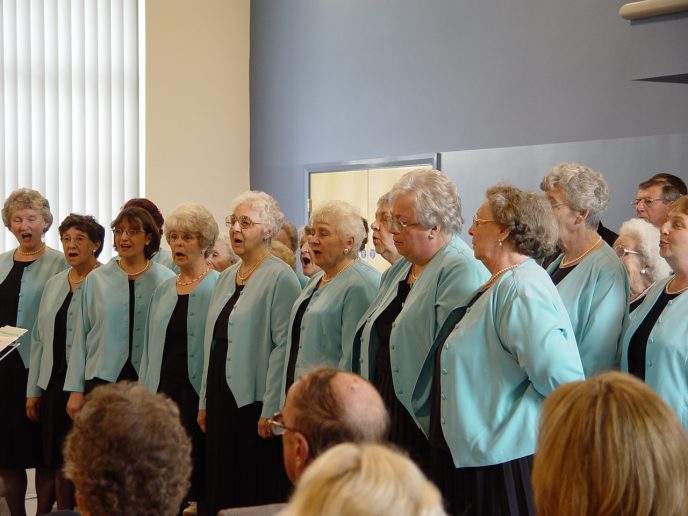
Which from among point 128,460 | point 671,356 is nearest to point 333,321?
point 671,356

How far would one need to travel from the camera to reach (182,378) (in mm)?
4551

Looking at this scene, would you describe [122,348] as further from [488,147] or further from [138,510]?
[138,510]

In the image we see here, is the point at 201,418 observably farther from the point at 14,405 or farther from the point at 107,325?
the point at 14,405

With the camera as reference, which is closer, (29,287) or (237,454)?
(237,454)

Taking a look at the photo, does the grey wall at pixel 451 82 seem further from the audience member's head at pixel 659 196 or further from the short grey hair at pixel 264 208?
the short grey hair at pixel 264 208

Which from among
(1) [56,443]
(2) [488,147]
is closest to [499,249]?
(1) [56,443]

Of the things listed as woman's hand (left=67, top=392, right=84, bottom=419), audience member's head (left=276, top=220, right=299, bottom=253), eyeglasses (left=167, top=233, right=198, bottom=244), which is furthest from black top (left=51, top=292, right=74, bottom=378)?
audience member's head (left=276, top=220, right=299, bottom=253)

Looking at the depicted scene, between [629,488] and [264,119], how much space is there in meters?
7.22

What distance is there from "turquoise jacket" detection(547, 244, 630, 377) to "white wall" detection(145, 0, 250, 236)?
208 inches

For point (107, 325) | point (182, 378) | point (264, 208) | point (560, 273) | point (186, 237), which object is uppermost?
point (264, 208)

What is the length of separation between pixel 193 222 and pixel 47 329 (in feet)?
3.59

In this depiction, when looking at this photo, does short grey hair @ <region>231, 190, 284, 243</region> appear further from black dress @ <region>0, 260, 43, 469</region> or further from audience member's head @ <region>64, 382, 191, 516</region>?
audience member's head @ <region>64, 382, 191, 516</region>

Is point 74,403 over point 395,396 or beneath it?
beneath

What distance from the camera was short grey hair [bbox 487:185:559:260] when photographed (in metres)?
3.05
